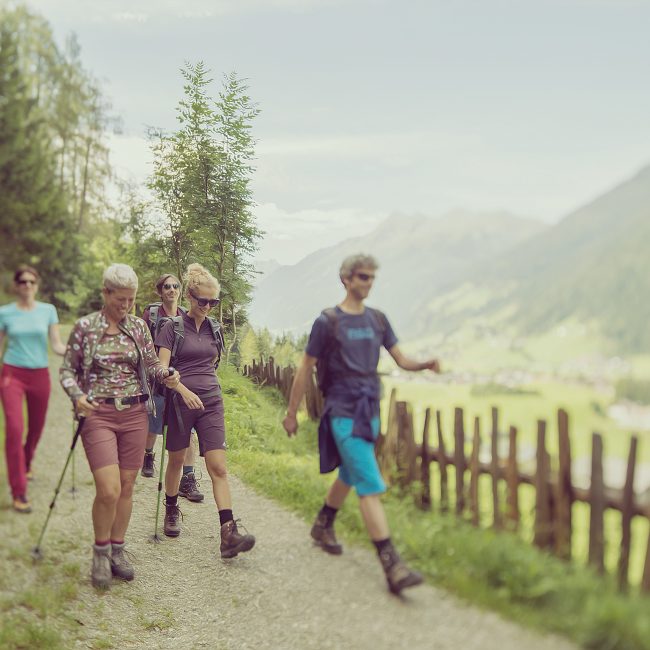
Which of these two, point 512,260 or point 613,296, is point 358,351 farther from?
point 613,296

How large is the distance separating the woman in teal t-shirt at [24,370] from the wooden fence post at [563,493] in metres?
2.33

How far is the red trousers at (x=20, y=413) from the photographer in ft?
10.5

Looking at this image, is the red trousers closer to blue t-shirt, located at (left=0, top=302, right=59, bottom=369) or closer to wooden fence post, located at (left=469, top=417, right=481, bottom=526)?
blue t-shirt, located at (left=0, top=302, right=59, bottom=369)

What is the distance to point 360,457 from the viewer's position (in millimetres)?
2436

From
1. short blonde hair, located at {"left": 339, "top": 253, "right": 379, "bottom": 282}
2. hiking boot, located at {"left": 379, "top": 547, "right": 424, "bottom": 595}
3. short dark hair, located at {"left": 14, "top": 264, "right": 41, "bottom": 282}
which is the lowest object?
hiking boot, located at {"left": 379, "top": 547, "right": 424, "bottom": 595}

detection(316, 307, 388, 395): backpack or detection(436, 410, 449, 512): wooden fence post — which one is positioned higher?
detection(316, 307, 388, 395): backpack

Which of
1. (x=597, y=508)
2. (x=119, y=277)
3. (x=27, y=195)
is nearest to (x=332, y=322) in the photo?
(x=597, y=508)

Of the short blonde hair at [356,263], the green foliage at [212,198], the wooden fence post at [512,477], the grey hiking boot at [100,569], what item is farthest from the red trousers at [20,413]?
the wooden fence post at [512,477]

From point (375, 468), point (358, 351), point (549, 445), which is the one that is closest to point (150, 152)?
point (358, 351)

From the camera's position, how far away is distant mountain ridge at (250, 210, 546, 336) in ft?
7.35

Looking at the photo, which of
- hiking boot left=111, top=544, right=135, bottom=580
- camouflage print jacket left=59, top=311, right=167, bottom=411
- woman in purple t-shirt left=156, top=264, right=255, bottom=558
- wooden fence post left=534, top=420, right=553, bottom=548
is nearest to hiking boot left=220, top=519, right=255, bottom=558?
woman in purple t-shirt left=156, top=264, right=255, bottom=558

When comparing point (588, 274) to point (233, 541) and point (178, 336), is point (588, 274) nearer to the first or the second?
point (178, 336)

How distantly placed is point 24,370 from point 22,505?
79cm

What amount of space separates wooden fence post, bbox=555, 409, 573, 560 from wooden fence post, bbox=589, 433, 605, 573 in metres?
0.08
